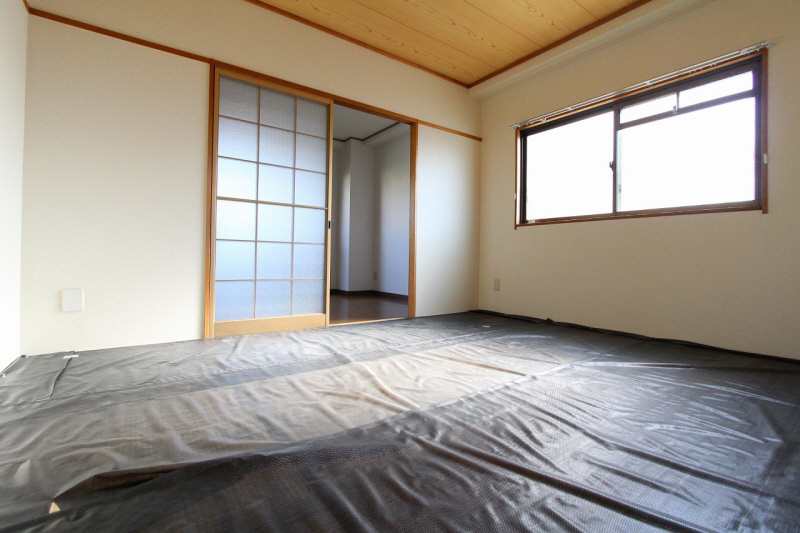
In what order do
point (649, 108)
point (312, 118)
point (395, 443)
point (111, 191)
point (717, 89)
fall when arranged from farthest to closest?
point (312, 118) → point (649, 108) → point (717, 89) → point (111, 191) → point (395, 443)

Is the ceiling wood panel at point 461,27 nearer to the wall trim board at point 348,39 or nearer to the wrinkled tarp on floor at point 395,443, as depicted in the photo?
the wall trim board at point 348,39

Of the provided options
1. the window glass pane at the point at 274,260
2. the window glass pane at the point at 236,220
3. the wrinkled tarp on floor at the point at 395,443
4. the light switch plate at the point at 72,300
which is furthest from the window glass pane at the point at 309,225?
the light switch plate at the point at 72,300

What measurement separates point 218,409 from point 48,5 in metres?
2.60

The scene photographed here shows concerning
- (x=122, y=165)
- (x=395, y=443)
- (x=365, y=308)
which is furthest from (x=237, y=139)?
(x=395, y=443)

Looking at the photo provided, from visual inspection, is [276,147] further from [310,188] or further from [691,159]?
[691,159]

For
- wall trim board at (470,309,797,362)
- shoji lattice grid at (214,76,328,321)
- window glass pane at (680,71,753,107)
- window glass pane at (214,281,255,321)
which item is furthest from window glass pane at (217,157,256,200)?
window glass pane at (680,71,753,107)

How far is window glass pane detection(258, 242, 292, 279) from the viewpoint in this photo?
3.02m

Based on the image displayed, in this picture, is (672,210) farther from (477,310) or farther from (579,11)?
(477,310)

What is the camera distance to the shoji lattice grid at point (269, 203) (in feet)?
9.30

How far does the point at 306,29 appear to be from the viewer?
3127 mm

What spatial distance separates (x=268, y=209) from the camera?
3.04 meters

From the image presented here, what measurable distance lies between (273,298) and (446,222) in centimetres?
202

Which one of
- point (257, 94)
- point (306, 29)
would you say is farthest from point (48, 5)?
point (306, 29)

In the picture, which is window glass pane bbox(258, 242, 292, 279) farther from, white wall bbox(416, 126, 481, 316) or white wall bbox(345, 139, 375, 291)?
white wall bbox(345, 139, 375, 291)
